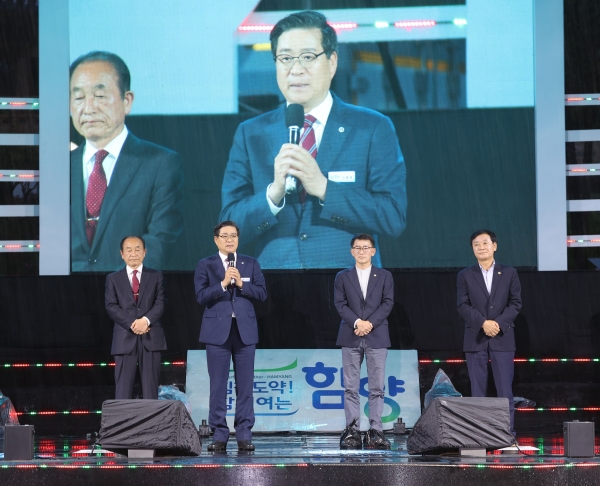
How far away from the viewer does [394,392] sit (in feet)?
24.2

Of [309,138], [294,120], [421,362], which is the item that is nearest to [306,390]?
[421,362]

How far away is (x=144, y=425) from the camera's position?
5105mm

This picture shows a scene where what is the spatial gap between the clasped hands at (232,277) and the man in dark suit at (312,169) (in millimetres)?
1995

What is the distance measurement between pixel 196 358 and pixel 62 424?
51.8 inches

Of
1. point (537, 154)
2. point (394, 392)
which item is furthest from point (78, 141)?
point (537, 154)

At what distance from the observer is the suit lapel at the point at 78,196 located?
782 centimetres

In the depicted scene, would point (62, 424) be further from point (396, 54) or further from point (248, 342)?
point (396, 54)

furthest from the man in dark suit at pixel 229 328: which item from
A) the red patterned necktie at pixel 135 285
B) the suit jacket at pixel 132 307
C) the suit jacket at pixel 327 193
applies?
the suit jacket at pixel 327 193

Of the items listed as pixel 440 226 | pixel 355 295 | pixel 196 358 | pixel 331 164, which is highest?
pixel 331 164

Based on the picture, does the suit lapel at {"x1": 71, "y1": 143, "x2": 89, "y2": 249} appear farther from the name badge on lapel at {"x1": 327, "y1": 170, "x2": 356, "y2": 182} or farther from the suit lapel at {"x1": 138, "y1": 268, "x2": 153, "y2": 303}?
the name badge on lapel at {"x1": 327, "y1": 170, "x2": 356, "y2": 182}

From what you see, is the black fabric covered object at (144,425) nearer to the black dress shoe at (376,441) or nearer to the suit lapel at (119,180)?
the black dress shoe at (376,441)

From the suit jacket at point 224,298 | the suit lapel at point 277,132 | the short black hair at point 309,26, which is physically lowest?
the suit jacket at point 224,298

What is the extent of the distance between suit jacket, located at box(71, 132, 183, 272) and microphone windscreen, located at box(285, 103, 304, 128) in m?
1.06

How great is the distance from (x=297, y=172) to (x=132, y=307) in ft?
7.07
